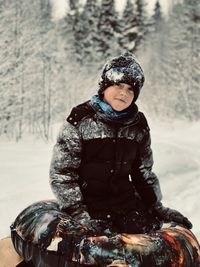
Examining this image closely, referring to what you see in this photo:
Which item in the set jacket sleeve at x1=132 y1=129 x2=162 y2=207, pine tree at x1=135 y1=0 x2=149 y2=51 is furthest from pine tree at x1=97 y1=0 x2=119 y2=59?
jacket sleeve at x1=132 y1=129 x2=162 y2=207

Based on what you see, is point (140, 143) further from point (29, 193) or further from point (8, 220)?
point (29, 193)

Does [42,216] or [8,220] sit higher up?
[42,216]

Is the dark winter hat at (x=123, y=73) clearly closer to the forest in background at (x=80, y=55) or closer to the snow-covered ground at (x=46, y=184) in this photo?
the snow-covered ground at (x=46, y=184)

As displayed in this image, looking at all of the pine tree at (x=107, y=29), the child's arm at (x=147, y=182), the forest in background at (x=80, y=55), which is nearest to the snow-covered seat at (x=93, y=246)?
the child's arm at (x=147, y=182)

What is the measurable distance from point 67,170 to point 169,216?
0.78m

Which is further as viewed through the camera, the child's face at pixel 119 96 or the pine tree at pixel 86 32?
the pine tree at pixel 86 32

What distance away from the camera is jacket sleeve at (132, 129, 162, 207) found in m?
3.11

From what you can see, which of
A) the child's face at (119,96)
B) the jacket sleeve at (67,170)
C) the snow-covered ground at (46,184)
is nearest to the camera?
the jacket sleeve at (67,170)

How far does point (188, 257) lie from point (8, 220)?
2.66 metres

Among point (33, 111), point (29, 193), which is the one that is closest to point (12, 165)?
point (29, 193)

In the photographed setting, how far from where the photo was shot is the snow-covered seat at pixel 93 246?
91.6 inches

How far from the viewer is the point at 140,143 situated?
9.95 ft

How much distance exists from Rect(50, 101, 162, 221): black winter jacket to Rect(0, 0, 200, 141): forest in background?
48.1ft

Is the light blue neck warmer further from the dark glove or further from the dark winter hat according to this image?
the dark glove
